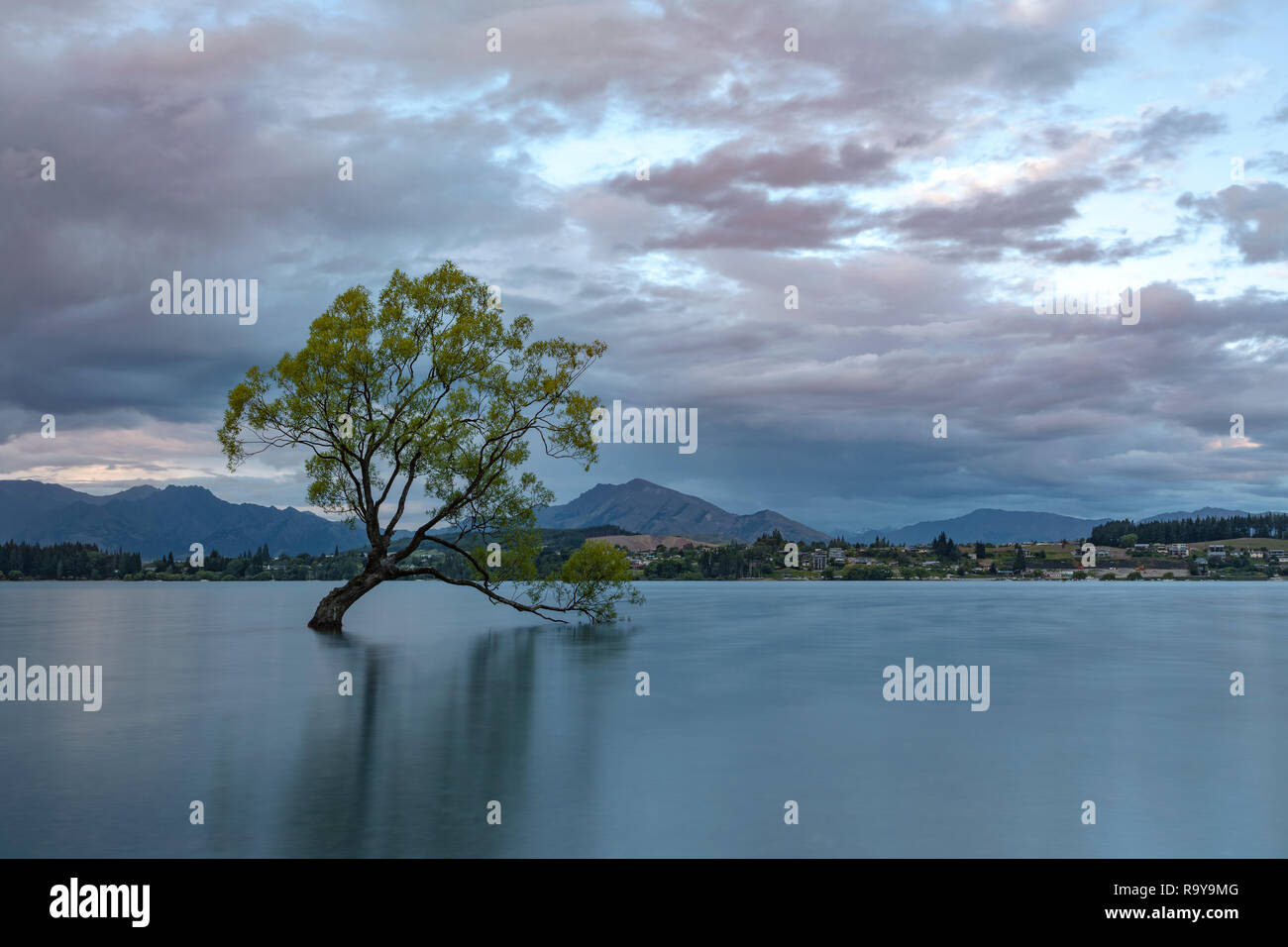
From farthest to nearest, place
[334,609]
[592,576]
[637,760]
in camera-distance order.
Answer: [592,576], [334,609], [637,760]

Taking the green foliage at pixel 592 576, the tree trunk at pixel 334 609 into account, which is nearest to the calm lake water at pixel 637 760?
the tree trunk at pixel 334 609

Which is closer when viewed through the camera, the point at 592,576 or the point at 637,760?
the point at 637,760

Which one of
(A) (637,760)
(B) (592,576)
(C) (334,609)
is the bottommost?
(C) (334,609)

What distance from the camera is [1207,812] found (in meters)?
17.3

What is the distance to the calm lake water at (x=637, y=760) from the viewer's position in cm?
1521

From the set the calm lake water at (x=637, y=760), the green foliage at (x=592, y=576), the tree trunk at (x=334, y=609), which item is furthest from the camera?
the green foliage at (x=592, y=576)

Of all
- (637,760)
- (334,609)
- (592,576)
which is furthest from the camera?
(592,576)

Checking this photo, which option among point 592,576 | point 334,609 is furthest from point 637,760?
point 334,609

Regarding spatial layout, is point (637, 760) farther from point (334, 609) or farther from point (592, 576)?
point (334, 609)

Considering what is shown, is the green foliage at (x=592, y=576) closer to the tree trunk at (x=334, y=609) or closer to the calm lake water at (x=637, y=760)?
the tree trunk at (x=334, y=609)

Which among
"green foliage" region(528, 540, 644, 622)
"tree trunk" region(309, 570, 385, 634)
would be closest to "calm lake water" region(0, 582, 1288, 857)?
"tree trunk" region(309, 570, 385, 634)

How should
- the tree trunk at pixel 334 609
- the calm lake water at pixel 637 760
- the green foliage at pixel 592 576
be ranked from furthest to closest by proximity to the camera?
1. the green foliage at pixel 592 576
2. the tree trunk at pixel 334 609
3. the calm lake water at pixel 637 760

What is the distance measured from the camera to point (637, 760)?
2145 centimetres

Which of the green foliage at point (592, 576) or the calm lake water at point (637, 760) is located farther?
the green foliage at point (592, 576)
